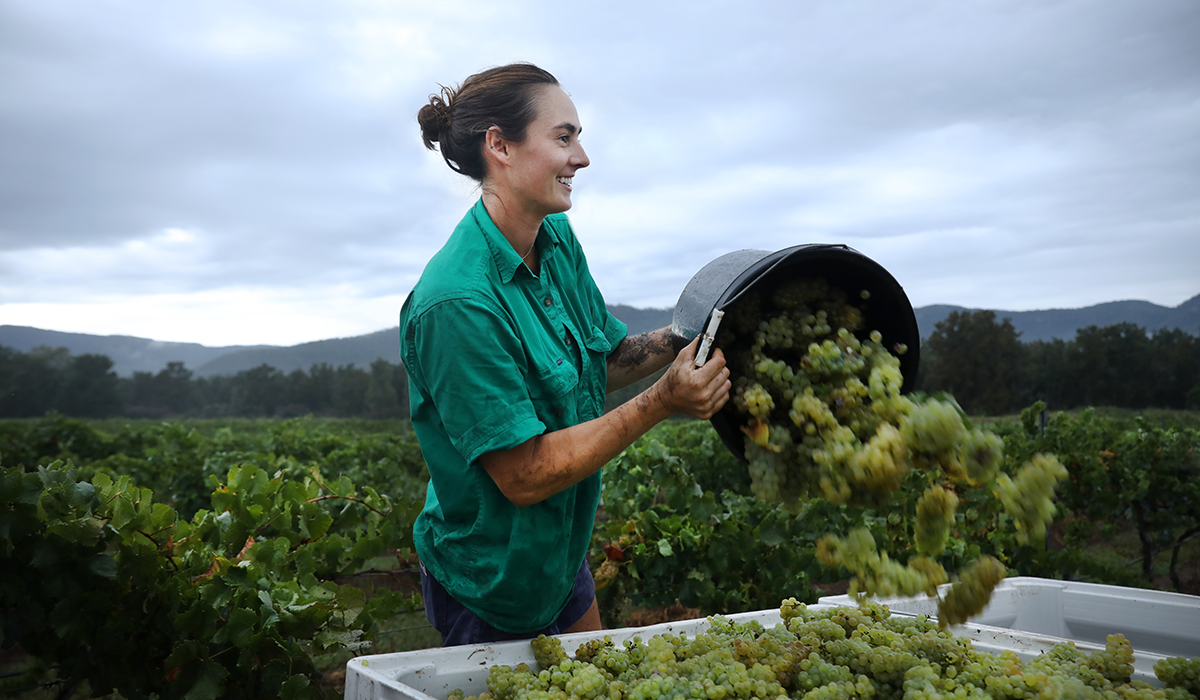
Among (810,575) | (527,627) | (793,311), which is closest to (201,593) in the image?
(527,627)

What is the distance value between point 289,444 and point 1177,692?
11720 mm

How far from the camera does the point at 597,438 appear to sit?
1.70m

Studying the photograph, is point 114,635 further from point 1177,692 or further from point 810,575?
point 810,575

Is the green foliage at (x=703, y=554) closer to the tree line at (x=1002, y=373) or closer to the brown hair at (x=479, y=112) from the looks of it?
the brown hair at (x=479, y=112)

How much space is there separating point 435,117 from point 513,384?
3.35 ft

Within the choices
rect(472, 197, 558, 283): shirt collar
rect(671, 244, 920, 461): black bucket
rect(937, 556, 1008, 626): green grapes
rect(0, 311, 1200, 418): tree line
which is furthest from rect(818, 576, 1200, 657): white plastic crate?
rect(0, 311, 1200, 418): tree line

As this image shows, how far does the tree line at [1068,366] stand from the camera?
39469 mm

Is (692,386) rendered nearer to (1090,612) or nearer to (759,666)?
(759,666)

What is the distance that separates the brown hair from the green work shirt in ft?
0.70

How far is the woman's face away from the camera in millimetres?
2051

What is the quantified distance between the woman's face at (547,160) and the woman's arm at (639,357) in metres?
0.57

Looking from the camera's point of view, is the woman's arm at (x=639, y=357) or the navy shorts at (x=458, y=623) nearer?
the navy shorts at (x=458, y=623)

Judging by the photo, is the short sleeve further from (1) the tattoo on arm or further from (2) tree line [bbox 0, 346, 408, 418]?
(2) tree line [bbox 0, 346, 408, 418]

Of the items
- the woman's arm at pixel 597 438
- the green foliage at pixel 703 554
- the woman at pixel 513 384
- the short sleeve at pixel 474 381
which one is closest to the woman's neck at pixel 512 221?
the woman at pixel 513 384
